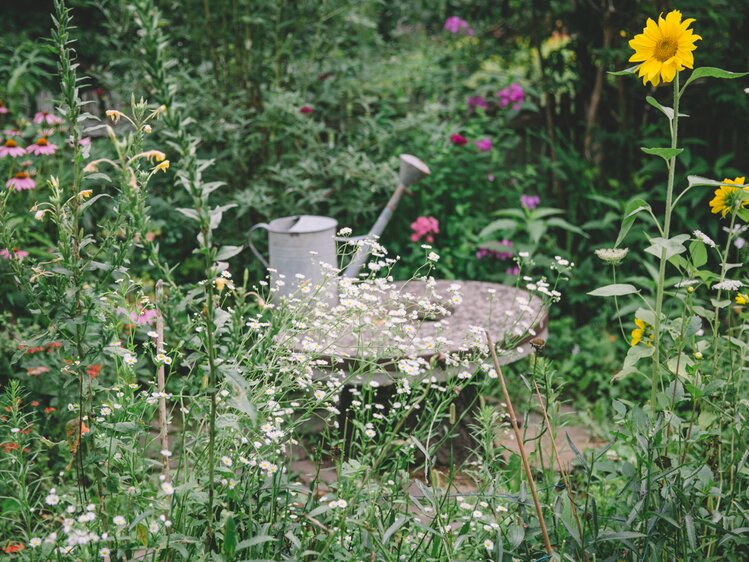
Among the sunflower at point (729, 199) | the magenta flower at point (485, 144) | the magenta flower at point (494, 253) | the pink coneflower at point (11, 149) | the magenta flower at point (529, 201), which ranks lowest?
the magenta flower at point (494, 253)

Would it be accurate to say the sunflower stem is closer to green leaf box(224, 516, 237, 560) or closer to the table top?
the table top

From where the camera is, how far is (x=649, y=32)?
1627 millimetres

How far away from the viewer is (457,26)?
5.11 metres

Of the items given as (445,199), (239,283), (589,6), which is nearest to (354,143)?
(445,199)

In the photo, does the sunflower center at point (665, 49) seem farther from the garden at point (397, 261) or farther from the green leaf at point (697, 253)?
the green leaf at point (697, 253)

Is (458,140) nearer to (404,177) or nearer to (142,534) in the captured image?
(404,177)

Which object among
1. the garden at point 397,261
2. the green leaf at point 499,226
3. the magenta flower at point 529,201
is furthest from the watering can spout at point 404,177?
the magenta flower at point 529,201

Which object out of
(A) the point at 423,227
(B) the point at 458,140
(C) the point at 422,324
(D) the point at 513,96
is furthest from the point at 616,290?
(D) the point at 513,96

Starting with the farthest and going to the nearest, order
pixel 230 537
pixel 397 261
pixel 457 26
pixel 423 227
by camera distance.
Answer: pixel 457 26, pixel 397 261, pixel 423 227, pixel 230 537

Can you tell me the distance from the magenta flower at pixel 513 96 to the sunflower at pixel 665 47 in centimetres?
287

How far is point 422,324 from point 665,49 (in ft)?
3.24

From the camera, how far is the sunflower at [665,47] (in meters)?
1.61

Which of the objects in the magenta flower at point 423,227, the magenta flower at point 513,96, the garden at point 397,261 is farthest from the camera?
the magenta flower at point 513,96

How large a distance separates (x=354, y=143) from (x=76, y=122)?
272 centimetres
